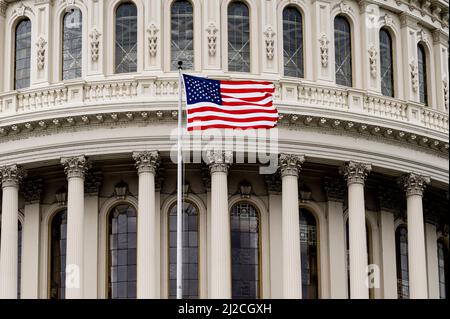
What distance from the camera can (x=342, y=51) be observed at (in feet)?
246

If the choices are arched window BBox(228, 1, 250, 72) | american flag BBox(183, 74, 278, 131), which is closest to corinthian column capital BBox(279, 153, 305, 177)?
arched window BBox(228, 1, 250, 72)

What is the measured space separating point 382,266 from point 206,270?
6.57m

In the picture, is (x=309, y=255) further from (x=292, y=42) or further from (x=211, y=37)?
(x=211, y=37)

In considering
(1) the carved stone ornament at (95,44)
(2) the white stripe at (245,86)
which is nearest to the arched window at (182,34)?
(1) the carved stone ornament at (95,44)

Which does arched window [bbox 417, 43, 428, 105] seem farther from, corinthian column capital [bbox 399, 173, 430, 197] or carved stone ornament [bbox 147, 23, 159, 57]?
carved stone ornament [bbox 147, 23, 159, 57]

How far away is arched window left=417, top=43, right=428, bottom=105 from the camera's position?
77325 millimetres

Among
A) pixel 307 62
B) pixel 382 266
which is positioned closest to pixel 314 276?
pixel 382 266

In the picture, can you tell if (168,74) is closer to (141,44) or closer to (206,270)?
(141,44)

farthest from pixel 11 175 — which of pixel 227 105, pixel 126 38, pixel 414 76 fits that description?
pixel 414 76

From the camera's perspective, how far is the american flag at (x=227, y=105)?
61.6 m

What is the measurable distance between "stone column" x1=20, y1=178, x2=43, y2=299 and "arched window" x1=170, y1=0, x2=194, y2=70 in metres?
6.45

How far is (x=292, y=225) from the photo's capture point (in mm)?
70625

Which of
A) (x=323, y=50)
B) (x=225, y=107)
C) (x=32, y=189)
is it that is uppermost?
(x=323, y=50)

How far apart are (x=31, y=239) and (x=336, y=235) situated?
10550 millimetres
